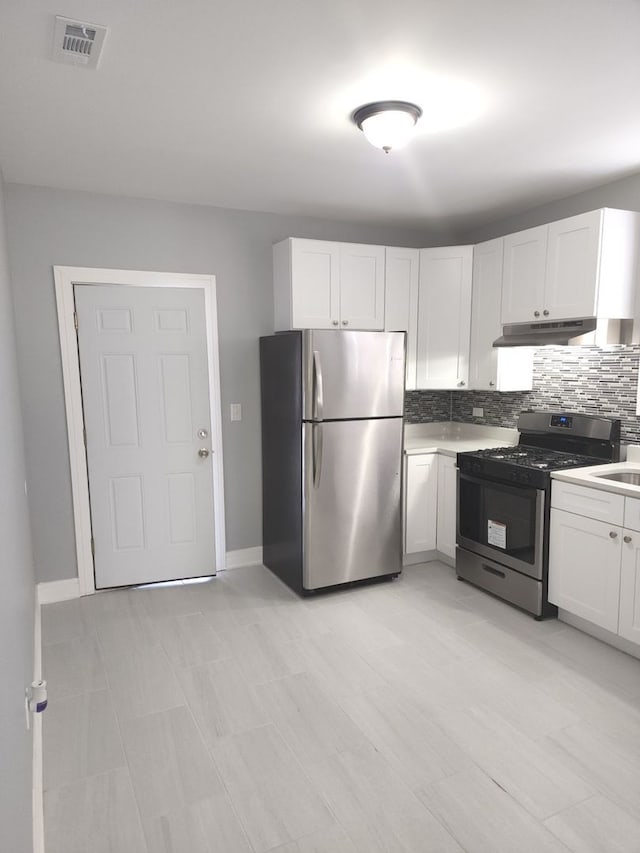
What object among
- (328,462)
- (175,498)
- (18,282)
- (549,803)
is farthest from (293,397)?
(549,803)

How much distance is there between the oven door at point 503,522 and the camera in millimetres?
3111

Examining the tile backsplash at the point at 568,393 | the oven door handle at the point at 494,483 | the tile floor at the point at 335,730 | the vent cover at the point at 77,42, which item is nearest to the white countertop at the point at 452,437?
the tile backsplash at the point at 568,393

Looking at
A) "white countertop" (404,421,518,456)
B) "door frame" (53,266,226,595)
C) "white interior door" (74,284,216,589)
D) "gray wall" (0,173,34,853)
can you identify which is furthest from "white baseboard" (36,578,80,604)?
"white countertop" (404,421,518,456)

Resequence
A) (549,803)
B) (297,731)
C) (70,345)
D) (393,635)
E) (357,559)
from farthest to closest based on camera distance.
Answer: (357,559), (70,345), (393,635), (297,731), (549,803)

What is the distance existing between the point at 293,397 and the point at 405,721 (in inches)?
73.4

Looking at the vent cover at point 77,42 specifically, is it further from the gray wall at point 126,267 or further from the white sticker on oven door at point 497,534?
the white sticker on oven door at point 497,534

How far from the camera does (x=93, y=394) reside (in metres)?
3.41

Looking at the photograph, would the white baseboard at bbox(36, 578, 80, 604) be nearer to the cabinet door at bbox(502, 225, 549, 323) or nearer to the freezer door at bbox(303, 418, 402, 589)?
the freezer door at bbox(303, 418, 402, 589)

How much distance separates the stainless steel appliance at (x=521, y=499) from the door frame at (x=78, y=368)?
1.74m

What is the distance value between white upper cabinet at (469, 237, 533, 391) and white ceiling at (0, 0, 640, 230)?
1.67ft

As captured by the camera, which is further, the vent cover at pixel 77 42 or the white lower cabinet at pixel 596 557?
the white lower cabinet at pixel 596 557

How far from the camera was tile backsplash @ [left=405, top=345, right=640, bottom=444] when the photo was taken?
3229 millimetres

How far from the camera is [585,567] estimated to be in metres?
2.89

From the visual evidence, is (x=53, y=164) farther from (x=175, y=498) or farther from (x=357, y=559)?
(x=357, y=559)
